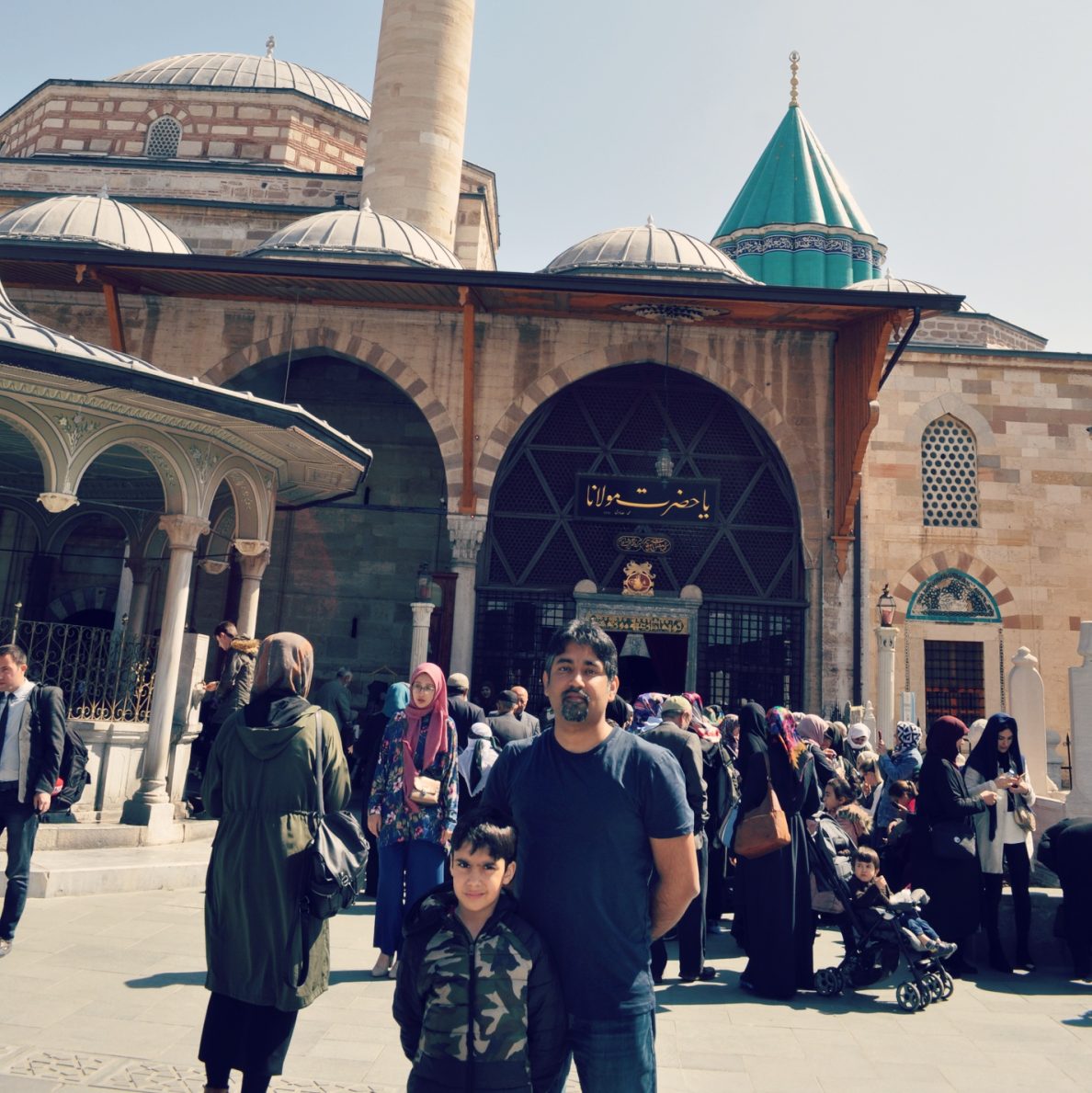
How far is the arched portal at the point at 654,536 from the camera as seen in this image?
39.4ft

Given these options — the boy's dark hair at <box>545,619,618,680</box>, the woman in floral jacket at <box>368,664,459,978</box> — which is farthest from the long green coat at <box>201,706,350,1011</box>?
the woman in floral jacket at <box>368,664,459,978</box>

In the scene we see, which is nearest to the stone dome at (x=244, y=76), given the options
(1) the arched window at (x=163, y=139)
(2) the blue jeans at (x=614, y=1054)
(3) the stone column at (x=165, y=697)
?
(1) the arched window at (x=163, y=139)

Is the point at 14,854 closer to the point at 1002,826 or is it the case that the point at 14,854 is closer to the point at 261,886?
the point at 261,886

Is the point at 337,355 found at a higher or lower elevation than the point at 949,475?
higher

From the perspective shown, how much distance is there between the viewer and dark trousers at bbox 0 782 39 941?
4.19 meters

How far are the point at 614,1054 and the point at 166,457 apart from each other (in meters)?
6.49

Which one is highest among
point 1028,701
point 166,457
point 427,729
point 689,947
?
point 166,457

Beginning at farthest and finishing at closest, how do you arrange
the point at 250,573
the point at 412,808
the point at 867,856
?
1. the point at 250,573
2. the point at 867,856
3. the point at 412,808

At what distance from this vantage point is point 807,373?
12.1 m

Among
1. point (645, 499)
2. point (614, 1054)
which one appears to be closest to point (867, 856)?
point (614, 1054)

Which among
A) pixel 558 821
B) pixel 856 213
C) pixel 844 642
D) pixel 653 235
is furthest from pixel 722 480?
pixel 856 213

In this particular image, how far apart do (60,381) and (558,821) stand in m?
5.76

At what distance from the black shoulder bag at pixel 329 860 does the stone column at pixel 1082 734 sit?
4792 millimetres

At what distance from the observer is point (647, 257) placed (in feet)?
42.1
